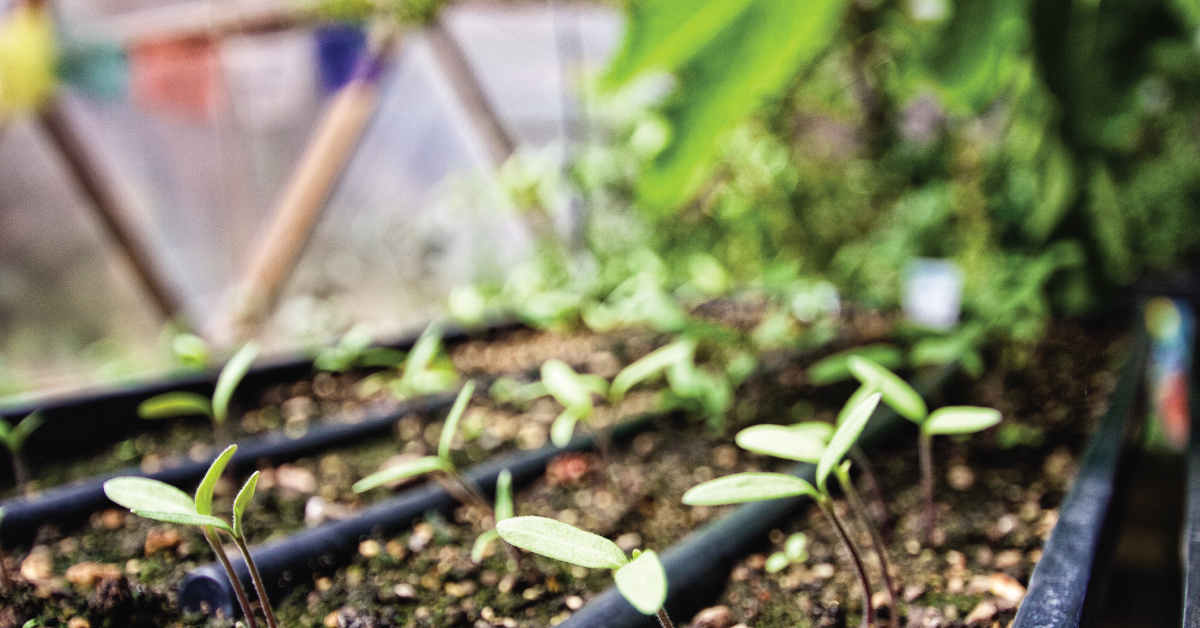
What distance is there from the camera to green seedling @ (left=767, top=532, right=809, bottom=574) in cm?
64

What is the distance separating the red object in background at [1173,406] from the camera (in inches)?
45.9

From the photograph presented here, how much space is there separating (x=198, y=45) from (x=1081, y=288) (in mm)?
2754

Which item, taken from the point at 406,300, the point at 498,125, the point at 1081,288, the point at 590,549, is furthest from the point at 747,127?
the point at 590,549

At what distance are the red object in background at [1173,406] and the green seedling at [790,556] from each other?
878 millimetres

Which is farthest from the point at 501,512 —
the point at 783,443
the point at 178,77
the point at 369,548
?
the point at 178,77

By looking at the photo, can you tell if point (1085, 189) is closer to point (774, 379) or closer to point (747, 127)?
point (774, 379)

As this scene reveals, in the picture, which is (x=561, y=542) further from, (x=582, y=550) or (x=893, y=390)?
(x=893, y=390)

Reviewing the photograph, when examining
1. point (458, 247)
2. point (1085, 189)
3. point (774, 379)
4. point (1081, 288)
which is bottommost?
point (458, 247)

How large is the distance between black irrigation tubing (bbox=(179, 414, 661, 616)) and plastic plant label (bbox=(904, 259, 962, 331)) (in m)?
0.88

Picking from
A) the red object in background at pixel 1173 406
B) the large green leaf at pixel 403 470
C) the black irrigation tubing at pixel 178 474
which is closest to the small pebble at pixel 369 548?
the large green leaf at pixel 403 470

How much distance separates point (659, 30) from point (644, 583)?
0.68 metres

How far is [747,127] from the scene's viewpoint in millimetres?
2301

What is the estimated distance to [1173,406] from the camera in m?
1.18

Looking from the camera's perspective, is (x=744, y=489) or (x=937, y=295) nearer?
(x=744, y=489)
